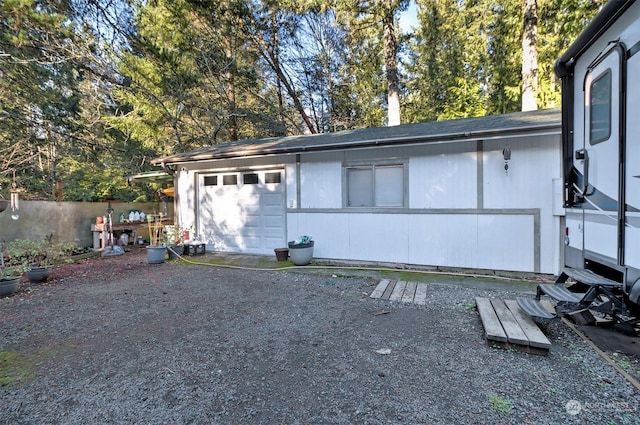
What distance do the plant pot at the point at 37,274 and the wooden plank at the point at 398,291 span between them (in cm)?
602

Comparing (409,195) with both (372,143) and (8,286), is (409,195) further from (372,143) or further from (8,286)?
(8,286)

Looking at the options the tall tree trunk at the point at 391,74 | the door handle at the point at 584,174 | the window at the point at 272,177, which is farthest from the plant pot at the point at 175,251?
the tall tree trunk at the point at 391,74

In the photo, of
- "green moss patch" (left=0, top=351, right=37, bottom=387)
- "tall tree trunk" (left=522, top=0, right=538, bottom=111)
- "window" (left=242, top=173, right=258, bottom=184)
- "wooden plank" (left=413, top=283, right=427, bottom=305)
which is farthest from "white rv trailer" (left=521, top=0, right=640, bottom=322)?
"tall tree trunk" (left=522, top=0, right=538, bottom=111)

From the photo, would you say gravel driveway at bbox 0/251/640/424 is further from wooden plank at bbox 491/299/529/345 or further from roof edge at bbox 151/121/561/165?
roof edge at bbox 151/121/561/165

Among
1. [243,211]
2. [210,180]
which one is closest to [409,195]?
[243,211]

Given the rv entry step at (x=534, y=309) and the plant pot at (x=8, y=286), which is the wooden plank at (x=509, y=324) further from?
the plant pot at (x=8, y=286)

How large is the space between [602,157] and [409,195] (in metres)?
3.39

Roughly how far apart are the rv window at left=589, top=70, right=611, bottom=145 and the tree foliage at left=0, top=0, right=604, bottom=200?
9.58 meters

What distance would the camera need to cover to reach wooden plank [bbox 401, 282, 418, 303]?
439cm

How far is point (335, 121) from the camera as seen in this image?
660 inches

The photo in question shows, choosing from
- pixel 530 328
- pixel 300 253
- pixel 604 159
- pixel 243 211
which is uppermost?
pixel 604 159

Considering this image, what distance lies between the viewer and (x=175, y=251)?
25.7 feet

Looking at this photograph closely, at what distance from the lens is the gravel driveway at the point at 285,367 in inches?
81.1

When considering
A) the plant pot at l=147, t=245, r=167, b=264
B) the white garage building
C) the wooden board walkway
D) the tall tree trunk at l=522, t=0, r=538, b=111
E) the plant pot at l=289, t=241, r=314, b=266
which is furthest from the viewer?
the tall tree trunk at l=522, t=0, r=538, b=111
